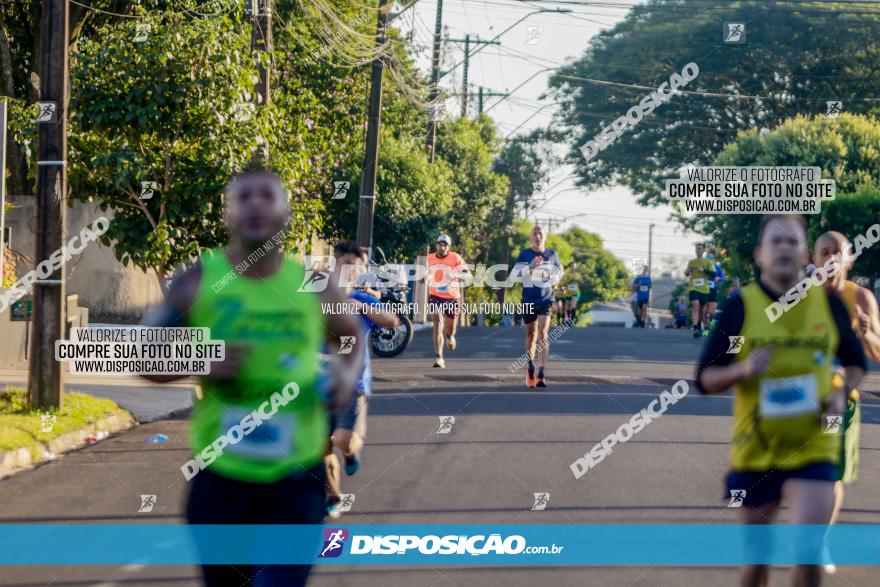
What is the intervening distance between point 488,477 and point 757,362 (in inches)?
192

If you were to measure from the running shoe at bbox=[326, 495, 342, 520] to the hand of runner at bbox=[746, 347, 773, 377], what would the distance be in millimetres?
3778

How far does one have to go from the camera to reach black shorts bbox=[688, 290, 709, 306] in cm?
2436

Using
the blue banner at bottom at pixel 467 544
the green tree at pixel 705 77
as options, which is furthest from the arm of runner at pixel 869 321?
the green tree at pixel 705 77

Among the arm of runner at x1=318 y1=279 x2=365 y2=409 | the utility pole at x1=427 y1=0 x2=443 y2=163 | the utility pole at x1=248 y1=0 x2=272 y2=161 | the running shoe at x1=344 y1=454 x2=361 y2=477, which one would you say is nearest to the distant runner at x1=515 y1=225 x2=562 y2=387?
the utility pole at x1=248 y1=0 x2=272 y2=161

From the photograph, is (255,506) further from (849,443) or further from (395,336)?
(395,336)

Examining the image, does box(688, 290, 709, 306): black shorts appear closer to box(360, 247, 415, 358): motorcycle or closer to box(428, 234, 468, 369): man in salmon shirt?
box(360, 247, 415, 358): motorcycle

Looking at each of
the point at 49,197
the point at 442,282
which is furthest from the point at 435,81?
the point at 49,197

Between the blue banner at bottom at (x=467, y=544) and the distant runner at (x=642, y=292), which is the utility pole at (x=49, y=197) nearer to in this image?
the blue banner at bottom at (x=467, y=544)

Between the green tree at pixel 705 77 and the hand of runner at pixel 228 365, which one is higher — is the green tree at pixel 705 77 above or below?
above

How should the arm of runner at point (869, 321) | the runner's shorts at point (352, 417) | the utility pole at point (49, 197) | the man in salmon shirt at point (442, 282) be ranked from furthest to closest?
1. the man in salmon shirt at point (442, 282)
2. the utility pole at point (49, 197)
3. the runner's shorts at point (352, 417)
4. the arm of runner at point (869, 321)

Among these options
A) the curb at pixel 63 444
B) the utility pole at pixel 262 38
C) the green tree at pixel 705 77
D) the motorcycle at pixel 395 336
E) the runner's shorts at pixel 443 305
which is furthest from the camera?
the green tree at pixel 705 77

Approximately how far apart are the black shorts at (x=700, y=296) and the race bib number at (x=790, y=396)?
770 inches

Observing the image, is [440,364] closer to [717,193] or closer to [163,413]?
[163,413]

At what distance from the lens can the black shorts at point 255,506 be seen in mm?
4137
